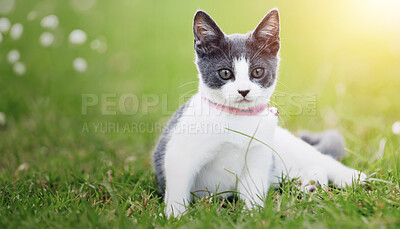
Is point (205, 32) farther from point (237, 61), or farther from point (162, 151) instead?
point (162, 151)

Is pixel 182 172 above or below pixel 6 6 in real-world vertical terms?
below

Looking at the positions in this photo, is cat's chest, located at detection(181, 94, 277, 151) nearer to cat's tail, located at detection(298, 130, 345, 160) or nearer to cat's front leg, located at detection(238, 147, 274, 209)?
cat's front leg, located at detection(238, 147, 274, 209)

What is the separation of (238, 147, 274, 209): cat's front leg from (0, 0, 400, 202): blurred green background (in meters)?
1.06

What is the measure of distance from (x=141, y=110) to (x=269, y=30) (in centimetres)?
288

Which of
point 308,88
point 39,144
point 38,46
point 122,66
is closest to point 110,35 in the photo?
point 122,66

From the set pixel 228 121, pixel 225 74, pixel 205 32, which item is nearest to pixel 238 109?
pixel 228 121

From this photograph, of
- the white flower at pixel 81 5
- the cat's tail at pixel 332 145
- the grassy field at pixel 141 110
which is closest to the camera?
the grassy field at pixel 141 110

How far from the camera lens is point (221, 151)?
2201 mm

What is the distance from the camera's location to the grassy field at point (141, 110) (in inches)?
79.1

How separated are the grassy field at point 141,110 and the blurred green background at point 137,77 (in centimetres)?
2

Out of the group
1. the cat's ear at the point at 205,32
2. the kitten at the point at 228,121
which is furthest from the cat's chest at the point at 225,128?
the cat's ear at the point at 205,32

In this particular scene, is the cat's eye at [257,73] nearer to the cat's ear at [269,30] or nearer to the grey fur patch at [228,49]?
the grey fur patch at [228,49]

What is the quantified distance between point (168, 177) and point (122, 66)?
12.3 feet

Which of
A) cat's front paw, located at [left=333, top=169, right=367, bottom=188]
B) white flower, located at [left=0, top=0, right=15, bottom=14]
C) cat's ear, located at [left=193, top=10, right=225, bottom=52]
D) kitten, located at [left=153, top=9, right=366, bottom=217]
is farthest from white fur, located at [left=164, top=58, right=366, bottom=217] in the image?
white flower, located at [left=0, top=0, right=15, bottom=14]
